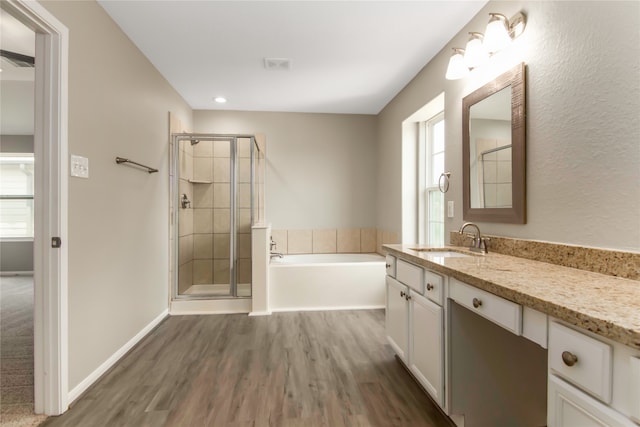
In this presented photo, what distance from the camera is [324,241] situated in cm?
418

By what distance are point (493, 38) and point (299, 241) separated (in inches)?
122

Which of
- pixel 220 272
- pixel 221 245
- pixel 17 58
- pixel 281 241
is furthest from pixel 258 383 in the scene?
pixel 17 58

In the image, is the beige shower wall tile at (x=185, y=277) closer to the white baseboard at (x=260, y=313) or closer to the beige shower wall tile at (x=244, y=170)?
the white baseboard at (x=260, y=313)

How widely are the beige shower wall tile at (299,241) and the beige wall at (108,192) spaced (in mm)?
1709

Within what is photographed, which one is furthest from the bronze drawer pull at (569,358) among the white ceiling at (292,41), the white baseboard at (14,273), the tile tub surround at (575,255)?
the white baseboard at (14,273)

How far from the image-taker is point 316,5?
6.26 ft

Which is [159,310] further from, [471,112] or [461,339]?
[471,112]

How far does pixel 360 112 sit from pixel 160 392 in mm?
3725

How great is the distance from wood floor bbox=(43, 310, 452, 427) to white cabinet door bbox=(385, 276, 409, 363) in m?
0.18

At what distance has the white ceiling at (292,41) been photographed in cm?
194

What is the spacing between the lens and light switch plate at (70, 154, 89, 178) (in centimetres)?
168

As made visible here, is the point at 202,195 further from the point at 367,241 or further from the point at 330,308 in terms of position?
the point at 367,241

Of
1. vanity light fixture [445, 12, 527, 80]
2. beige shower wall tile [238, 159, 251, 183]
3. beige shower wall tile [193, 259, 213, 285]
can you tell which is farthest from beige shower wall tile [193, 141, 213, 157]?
vanity light fixture [445, 12, 527, 80]

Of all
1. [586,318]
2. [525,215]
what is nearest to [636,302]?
[586,318]
